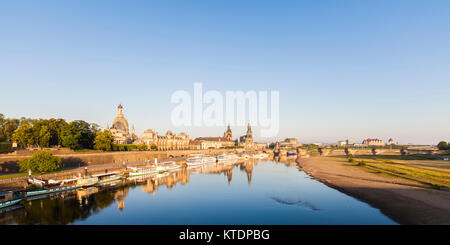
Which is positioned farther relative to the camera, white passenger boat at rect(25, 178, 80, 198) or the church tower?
the church tower

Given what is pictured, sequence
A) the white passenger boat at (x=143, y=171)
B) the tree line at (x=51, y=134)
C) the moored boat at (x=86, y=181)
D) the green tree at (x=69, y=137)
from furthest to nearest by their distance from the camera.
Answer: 1. the green tree at (x=69, y=137)
2. the tree line at (x=51, y=134)
3. the white passenger boat at (x=143, y=171)
4. the moored boat at (x=86, y=181)

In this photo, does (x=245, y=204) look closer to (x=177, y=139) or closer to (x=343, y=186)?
(x=343, y=186)

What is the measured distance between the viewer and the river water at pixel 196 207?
82.0 ft

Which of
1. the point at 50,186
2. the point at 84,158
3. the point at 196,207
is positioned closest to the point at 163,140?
the point at 84,158

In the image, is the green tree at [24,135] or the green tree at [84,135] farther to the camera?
the green tree at [84,135]

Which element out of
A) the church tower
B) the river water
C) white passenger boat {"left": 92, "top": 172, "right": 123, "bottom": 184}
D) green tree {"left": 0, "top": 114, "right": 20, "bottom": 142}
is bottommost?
the river water

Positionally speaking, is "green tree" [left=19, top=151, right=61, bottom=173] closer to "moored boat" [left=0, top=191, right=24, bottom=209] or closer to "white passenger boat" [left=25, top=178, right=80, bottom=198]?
"white passenger boat" [left=25, top=178, right=80, bottom=198]

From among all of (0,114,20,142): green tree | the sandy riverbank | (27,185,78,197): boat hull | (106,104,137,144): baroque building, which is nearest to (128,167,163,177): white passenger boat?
(27,185,78,197): boat hull

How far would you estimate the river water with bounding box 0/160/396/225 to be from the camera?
25000 mm

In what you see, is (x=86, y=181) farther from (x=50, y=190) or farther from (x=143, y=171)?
(x=143, y=171)

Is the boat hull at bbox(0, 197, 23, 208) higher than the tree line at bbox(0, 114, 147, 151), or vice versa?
the tree line at bbox(0, 114, 147, 151)

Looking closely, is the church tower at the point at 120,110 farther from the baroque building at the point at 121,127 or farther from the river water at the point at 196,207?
the river water at the point at 196,207

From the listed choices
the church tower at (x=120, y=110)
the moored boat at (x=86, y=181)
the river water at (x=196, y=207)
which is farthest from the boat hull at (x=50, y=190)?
the church tower at (x=120, y=110)
